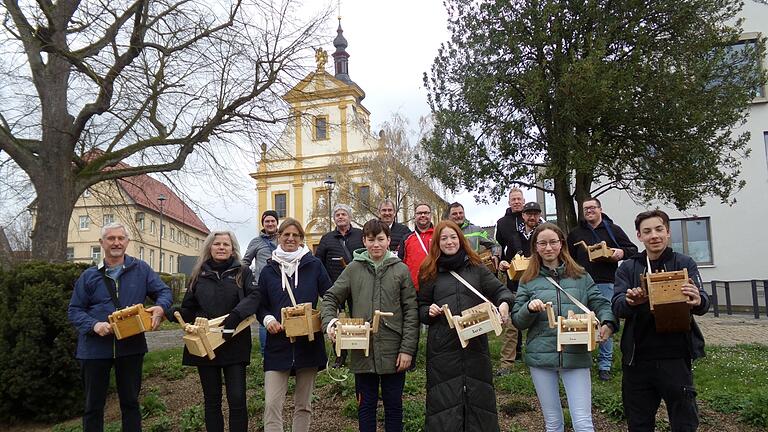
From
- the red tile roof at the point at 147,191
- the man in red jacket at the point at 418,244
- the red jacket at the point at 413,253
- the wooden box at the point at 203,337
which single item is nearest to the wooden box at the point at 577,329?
the man in red jacket at the point at 418,244

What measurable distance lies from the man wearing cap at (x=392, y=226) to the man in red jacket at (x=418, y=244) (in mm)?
398

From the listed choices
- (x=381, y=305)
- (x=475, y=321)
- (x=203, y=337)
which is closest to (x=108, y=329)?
(x=203, y=337)

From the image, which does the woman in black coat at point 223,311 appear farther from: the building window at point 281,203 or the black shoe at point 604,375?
the building window at point 281,203

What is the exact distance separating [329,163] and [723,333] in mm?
26511

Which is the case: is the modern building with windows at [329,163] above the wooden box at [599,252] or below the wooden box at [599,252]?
above

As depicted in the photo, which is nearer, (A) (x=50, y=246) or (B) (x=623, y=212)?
(A) (x=50, y=246)

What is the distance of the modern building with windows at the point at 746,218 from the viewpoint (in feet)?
71.9

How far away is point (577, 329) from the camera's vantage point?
13.8 feet

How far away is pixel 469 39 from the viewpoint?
14641mm

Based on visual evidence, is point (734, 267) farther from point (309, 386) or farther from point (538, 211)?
point (309, 386)

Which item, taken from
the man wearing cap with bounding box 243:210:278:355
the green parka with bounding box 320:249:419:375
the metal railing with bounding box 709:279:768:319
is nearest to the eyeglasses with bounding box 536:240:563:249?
the green parka with bounding box 320:249:419:375

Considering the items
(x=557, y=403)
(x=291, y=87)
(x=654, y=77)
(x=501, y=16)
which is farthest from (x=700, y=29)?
(x=557, y=403)

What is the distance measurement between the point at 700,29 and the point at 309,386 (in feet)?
41.2

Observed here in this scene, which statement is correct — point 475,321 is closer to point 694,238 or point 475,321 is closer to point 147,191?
point 147,191
